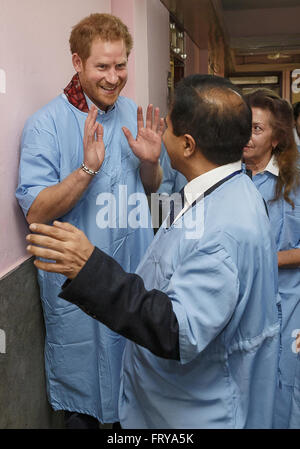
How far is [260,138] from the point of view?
1828 mm

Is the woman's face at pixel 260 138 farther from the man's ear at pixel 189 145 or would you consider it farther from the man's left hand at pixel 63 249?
the man's left hand at pixel 63 249

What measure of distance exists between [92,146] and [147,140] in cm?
29

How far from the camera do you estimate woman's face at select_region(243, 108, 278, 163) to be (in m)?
1.82

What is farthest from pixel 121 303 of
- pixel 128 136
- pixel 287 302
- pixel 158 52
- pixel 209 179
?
pixel 158 52

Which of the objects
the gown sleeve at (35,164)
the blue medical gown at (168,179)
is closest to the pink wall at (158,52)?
the blue medical gown at (168,179)

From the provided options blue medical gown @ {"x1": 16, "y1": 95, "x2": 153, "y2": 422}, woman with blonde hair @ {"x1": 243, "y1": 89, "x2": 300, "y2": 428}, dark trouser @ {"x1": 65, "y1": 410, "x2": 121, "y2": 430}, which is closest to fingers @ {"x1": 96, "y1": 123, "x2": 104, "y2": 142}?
blue medical gown @ {"x1": 16, "y1": 95, "x2": 153, "y2": 422}

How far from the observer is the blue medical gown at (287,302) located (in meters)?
1.69

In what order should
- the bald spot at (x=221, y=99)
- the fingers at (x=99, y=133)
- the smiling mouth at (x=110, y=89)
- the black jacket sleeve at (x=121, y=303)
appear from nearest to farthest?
the black jacket sleeve at (x=121, y=303) → the bald spot at (x=221, y=99) → the fingers at (x=99, y=133) → the smiling mouth at (x=110, y=89)

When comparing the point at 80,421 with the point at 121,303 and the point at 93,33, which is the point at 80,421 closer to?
the point at 121,303

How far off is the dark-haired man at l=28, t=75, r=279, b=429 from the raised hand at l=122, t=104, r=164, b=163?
1.88 feet

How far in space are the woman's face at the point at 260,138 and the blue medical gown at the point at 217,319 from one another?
0.80m

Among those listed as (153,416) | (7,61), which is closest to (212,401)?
(153,416)

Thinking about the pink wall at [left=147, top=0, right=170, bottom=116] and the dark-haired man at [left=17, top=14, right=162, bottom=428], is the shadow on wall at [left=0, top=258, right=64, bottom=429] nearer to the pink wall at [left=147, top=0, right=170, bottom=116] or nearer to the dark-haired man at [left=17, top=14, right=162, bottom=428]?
the dark-haired man at [left=17, top=14, right=162, bottom=428]

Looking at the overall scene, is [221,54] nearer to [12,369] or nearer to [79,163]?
[79,163]
